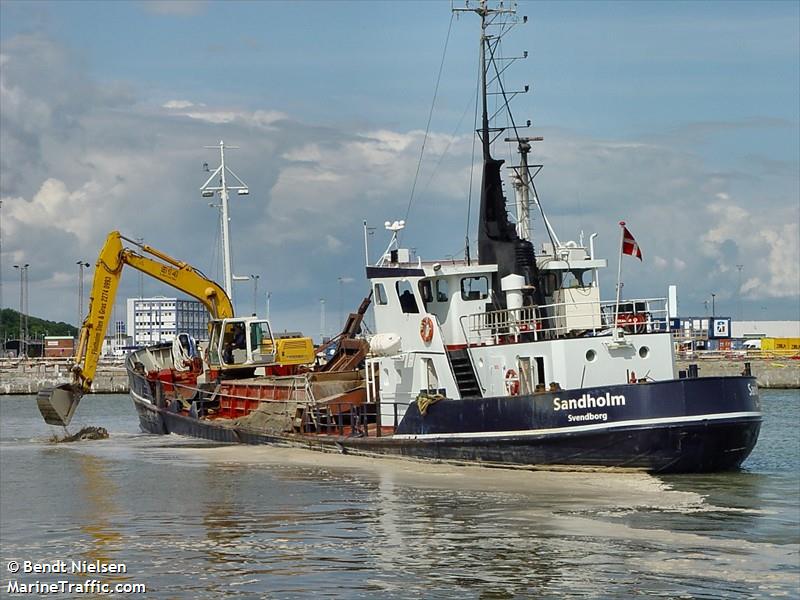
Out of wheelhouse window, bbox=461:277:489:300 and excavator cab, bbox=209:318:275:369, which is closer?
wheelhouse window, bbox=461:277:489:300

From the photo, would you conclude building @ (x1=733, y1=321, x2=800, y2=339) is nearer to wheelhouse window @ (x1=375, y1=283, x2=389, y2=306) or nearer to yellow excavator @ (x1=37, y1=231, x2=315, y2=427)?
yellow excavator @ (x1=37, y1=231, x2=315, y2=427)

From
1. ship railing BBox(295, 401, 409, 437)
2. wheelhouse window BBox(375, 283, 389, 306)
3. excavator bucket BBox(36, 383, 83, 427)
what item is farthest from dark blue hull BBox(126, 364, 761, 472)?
excavator bucket BBox(36, 383, 83, 427)

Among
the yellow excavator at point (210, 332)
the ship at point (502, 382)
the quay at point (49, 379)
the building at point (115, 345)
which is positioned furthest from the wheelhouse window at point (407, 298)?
the building at point (115, 345)

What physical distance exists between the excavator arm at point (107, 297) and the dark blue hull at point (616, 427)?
14.3 m

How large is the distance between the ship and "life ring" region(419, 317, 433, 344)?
57mm

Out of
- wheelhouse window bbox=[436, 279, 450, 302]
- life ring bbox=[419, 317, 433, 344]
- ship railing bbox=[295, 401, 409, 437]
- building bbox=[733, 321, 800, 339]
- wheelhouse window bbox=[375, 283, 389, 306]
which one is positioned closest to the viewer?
life ring bbox=[419, 317, 433, 344]

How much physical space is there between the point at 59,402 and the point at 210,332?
4803 mm

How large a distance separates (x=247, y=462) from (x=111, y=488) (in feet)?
15.3

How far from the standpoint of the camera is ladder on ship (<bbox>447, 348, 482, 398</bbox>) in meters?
25.8

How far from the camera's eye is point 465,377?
2594 centimetres

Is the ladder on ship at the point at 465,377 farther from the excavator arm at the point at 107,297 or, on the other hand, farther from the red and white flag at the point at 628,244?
the excavator arm at the point at 107,297

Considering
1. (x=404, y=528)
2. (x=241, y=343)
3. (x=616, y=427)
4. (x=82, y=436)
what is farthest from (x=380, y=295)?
(x=82, y=436)

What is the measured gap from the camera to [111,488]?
901 inches

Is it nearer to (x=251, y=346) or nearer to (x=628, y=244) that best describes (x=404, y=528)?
(x=628, y=244)
